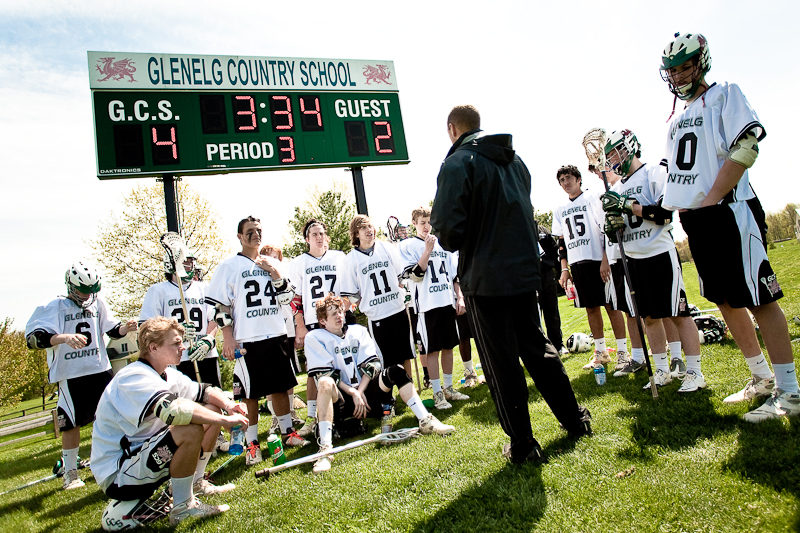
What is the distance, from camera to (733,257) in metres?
3.09

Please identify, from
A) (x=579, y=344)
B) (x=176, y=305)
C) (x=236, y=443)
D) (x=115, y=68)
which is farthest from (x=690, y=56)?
(x=115, y=68)

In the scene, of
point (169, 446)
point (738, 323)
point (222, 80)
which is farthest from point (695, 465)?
point (222, 80)

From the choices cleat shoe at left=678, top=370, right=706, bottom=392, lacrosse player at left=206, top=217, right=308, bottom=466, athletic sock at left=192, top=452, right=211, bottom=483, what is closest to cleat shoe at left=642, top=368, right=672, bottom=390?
cleat shoe at left=678, top=370, right=706, bottom=392

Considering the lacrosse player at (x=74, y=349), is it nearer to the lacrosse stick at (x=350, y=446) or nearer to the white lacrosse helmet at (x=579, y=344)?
the lacrosse stick at (x=350, y=446)

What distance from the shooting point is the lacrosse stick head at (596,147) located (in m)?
4.61

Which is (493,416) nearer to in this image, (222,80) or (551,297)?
(551,297)

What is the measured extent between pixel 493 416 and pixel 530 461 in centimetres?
146

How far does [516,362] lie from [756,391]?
6.23ft

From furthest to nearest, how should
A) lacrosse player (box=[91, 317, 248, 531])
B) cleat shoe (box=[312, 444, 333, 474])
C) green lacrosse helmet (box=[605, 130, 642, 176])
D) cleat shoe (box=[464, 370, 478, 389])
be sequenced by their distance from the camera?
cleat shoe (box=[464, 370, 478, 389]), green lacrosse helmet (box=[605, 130, 642, 176]), cleat shoe (box=[312, 444, 333, 474]), lacrosse player (box=[91, 317, 248, 531])

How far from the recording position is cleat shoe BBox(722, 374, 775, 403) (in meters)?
3.32

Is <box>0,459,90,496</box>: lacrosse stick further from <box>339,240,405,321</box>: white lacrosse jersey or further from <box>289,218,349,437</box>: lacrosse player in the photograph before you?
<box>339,240,405,321</box>: white lacrosse jersey

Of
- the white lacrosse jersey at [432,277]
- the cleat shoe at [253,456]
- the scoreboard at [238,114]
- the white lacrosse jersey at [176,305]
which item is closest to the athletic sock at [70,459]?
the white lacrosse jersey at [176,305]

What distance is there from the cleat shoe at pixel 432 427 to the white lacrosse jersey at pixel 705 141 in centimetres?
251

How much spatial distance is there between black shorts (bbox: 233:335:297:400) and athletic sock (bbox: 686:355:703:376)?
12.4ft
